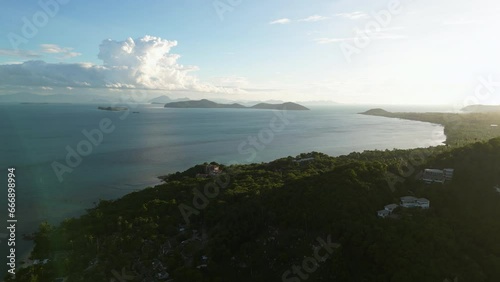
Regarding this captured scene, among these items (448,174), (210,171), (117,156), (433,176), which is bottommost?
(117,156)

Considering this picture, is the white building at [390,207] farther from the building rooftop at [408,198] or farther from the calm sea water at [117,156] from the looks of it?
the calm sea water at [117,156]

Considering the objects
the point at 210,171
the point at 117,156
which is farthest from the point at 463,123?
the point at 117,156

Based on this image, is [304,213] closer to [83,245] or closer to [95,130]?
[83,245]

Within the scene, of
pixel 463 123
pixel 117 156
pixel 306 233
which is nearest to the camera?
pixel 306 233

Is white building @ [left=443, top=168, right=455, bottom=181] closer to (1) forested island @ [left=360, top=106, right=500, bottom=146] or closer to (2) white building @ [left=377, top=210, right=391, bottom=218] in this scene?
(2) white building @ [left=377, top=210, right=391, bottom=218]

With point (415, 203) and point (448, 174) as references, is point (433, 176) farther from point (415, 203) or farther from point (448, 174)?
point (415, 203)

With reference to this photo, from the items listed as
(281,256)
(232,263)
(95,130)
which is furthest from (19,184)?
(95,130)

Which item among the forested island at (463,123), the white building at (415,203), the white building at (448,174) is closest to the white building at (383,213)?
the white building at (415,203)
